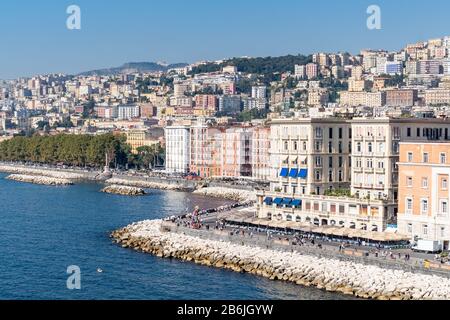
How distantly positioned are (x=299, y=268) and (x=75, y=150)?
5668 centimetres

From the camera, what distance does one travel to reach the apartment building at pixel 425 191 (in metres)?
25.0

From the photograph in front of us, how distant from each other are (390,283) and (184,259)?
315 inches

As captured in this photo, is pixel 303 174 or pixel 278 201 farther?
pixel 278 201

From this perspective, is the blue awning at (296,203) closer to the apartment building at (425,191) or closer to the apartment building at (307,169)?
the apartment building at (307,169)

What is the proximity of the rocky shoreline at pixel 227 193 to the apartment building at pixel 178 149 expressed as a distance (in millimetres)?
11165

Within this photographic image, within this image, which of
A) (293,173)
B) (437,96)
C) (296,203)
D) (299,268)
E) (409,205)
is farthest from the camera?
(437,96)

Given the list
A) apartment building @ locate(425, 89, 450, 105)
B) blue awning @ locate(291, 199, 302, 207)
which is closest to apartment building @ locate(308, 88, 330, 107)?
apartment building @ locate(425, 89, 450, 105)

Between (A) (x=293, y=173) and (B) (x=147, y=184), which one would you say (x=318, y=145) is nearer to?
(A) (x=293, y=173)

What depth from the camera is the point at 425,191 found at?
25469 mm

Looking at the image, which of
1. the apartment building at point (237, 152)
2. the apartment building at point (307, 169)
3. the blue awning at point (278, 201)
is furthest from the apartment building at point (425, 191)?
the apartment building at point (237, 152)

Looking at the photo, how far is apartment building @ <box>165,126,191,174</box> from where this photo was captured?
66.2m

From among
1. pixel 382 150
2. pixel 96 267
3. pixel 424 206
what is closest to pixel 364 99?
pixel 382 150

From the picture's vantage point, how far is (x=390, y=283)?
2081 centimetres
